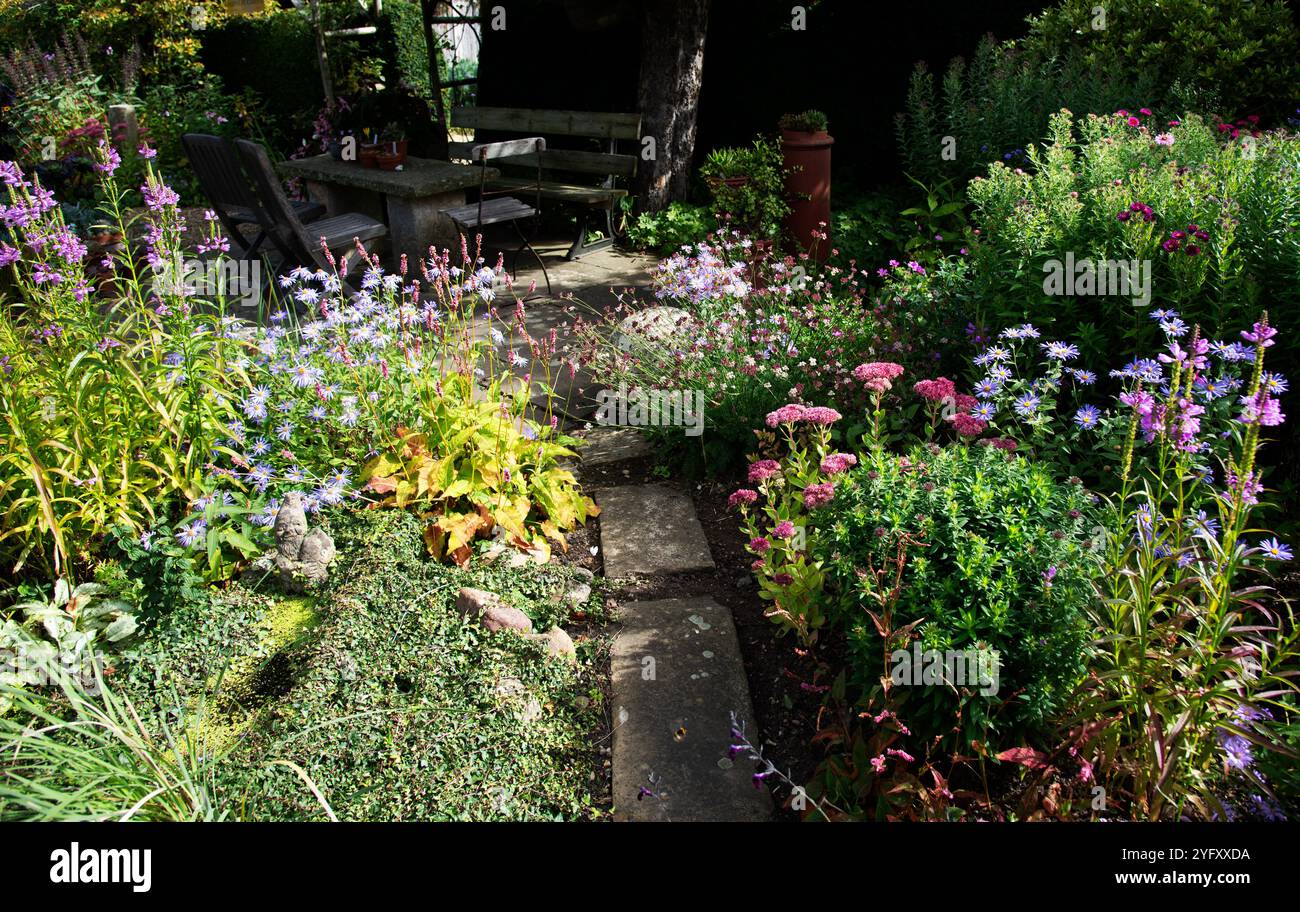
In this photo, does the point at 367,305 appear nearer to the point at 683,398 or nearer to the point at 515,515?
the point at 515,515

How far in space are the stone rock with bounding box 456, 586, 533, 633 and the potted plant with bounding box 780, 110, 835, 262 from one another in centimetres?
458

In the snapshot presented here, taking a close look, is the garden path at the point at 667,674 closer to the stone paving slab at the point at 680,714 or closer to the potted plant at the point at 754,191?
the stone paving slab at the point at 680,714

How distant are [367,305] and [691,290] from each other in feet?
5.37

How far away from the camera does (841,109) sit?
826 centimetres

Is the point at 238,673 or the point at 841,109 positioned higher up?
the point at 841,109

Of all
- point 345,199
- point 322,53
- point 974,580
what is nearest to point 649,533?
point 974,580

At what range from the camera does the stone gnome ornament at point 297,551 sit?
341cm

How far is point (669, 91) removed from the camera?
7.93m

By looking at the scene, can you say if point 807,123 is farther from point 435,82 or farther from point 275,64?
point 275,64

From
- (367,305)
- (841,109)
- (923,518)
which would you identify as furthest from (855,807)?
(841,109)

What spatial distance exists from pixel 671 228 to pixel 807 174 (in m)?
1.26

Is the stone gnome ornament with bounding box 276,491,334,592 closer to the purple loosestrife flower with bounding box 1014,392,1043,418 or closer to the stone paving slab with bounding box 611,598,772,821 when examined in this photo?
the stone paving slab with bounding box 611,598,772,821

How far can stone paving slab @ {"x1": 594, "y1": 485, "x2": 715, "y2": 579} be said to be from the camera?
3.80 m

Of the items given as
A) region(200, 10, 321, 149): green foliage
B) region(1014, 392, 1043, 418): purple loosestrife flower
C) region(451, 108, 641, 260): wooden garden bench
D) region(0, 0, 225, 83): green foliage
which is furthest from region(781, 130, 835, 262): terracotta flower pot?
region(0, 0, 225, 83): green foliage
